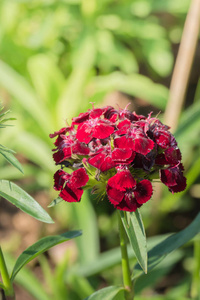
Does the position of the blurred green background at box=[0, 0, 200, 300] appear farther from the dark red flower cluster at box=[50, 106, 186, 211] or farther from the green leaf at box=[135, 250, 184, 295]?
the dark red flower cluster at box=[50, 106, 186, 211]

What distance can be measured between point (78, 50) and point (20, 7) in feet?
1.73

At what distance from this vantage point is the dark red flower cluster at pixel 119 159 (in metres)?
0.80

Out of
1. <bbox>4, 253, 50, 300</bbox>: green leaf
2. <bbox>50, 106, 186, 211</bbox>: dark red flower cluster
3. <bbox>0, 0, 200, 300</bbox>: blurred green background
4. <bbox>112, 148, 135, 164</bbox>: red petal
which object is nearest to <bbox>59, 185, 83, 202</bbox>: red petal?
<bbox>50, 106, 186, 211</bbox>: dark red flower cluster

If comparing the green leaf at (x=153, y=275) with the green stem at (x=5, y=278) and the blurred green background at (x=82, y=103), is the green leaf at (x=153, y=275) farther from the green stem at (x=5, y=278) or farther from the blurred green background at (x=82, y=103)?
the green stem at (x=5, y=278)

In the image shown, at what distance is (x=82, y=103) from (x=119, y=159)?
1.52m

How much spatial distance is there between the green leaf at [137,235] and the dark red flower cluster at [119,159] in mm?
44

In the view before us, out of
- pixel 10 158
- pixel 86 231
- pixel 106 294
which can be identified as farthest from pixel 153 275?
pixel 10 158

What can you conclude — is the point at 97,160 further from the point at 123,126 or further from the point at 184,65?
the point at 184,65

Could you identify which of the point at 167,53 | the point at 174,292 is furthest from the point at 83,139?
the point at 167,53

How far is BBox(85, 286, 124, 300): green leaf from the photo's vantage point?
2.98 feet

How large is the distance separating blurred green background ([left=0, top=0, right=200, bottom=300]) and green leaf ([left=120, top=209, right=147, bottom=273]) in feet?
2.24

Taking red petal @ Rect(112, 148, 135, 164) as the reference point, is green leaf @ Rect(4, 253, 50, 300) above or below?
below

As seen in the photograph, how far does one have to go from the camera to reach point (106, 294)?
921 mm

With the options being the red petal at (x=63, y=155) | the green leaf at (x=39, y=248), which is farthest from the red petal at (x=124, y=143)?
the green leaf at (x=39, y=248)
